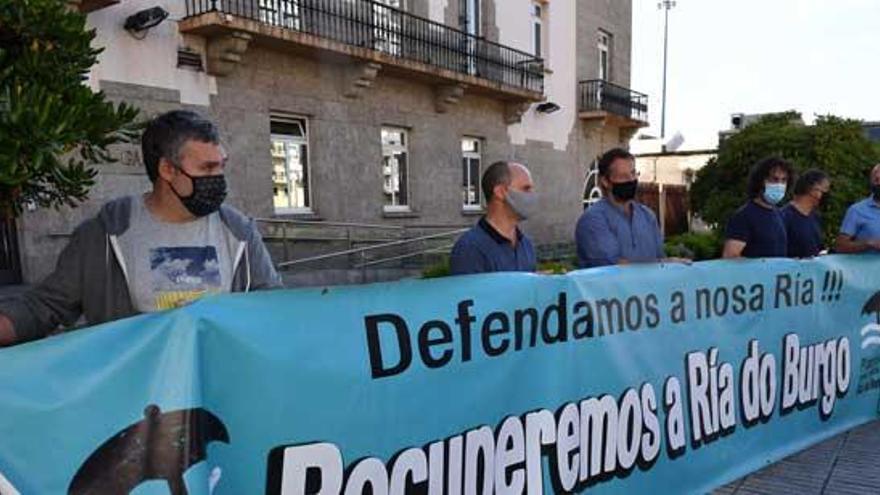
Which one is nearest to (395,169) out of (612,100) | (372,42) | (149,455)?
(372,42)

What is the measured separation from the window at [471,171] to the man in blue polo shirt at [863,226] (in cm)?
1079

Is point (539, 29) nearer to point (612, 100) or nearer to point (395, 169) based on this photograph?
point (612, 100)

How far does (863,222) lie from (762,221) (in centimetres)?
130

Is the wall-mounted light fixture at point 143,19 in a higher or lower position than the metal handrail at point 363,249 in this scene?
higher

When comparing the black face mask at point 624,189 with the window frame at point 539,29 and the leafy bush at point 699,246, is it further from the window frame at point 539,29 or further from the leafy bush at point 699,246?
the window frame at point 539,29

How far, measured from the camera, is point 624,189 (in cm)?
399

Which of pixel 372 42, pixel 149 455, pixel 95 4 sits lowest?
pixel 149 455

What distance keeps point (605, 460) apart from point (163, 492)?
188 cm

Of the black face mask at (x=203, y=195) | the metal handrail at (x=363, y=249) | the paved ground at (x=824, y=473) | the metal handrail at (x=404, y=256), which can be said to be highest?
the black face mask at (x=203, y=195)

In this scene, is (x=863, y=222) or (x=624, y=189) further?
(x=863, y=222)

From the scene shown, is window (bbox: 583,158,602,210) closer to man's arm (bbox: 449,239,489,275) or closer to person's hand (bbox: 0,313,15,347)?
man's arm (bbox: 449,239,489,275)

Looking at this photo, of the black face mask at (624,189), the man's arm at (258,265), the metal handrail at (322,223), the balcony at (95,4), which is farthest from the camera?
the metal handrail at (322,223)

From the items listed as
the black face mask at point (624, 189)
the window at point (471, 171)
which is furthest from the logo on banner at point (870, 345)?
the window at point (471, 171)

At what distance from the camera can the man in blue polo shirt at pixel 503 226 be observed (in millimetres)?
3291
